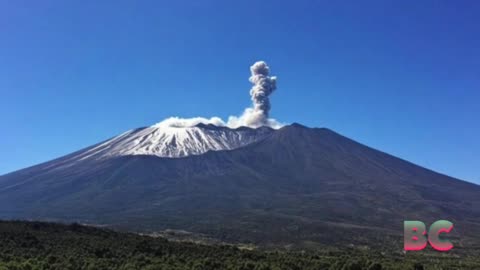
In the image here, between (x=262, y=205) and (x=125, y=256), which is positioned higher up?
(x=262, y=205)

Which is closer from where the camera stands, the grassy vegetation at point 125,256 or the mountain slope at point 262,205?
the grassy vegetation at point 125,256

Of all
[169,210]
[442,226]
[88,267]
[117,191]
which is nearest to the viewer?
[88,267]

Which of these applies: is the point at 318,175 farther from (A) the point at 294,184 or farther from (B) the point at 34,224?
(B) the point at 34,224

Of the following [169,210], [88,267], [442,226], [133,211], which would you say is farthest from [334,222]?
[88,267]

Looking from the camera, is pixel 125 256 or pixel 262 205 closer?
pixel 125 256

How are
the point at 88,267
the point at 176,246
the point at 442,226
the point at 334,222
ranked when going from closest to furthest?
the point at 88,267
the point at 442,226
the point at 176,246
the point at 334,222

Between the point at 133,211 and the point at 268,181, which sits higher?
the point at 268,181

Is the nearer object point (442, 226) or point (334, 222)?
point (442, 226)

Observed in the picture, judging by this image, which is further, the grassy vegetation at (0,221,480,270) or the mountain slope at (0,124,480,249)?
the mountain slope at (0,124,480,249)
